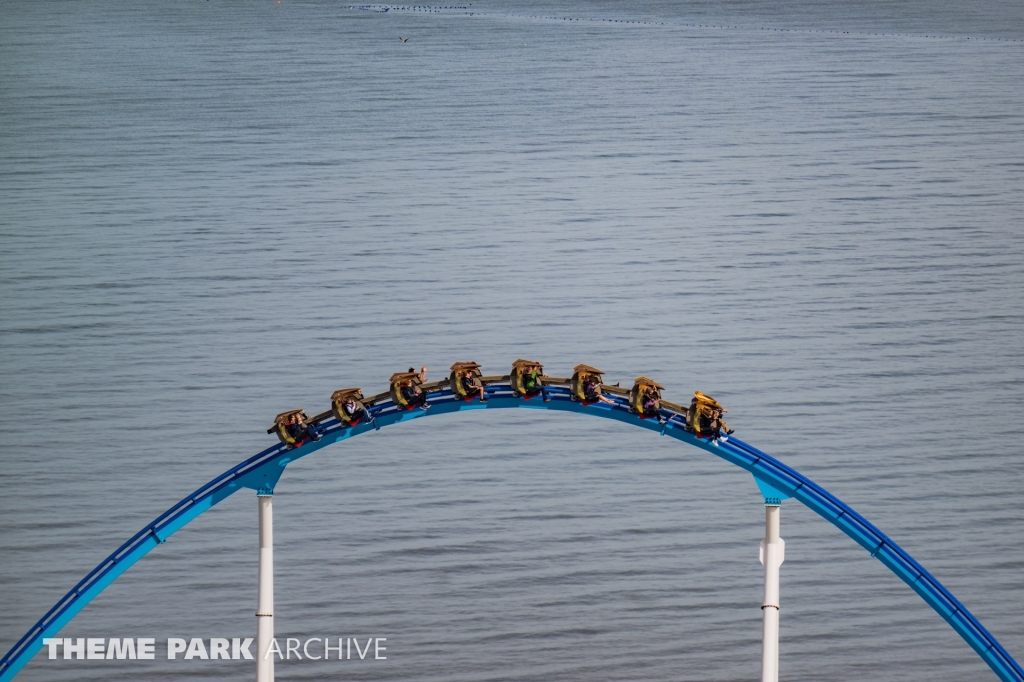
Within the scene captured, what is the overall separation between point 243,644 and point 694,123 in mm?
29770

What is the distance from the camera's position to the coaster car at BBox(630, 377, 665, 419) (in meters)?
18.3

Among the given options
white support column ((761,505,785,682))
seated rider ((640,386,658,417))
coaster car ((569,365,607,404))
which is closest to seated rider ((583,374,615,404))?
coaster car ((569,365,607,404))

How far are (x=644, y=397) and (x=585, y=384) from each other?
2.63 feet

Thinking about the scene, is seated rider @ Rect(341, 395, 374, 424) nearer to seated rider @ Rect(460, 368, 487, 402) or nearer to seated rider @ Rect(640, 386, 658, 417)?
seated rider @ Rect(460, 368, 487, 402)

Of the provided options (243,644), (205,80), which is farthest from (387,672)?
(205,80)

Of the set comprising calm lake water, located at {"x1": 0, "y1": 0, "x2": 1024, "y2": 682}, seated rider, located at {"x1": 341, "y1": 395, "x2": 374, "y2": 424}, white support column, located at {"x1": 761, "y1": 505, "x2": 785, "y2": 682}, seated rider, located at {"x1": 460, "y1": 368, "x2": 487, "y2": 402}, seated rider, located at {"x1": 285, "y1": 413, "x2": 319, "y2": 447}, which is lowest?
white support column, located at {"x1": 761, "y1": 505, "x2": 785, "y2": 682}

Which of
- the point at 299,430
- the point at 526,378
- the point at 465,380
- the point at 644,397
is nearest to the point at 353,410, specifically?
the point at 299,430

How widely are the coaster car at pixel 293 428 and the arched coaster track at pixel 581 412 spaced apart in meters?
0.16

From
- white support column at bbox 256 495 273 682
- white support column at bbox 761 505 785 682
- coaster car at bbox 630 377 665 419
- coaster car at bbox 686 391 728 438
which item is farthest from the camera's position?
white support column at bbox 256 495 273 682

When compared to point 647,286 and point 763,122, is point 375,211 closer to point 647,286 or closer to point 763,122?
point 647,286

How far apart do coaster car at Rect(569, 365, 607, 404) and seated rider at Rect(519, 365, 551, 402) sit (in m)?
0.40

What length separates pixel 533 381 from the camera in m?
18.5

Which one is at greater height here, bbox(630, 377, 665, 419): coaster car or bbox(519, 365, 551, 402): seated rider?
bbox(519, 365, 551, 402): seated rider

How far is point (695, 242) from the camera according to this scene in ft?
139
